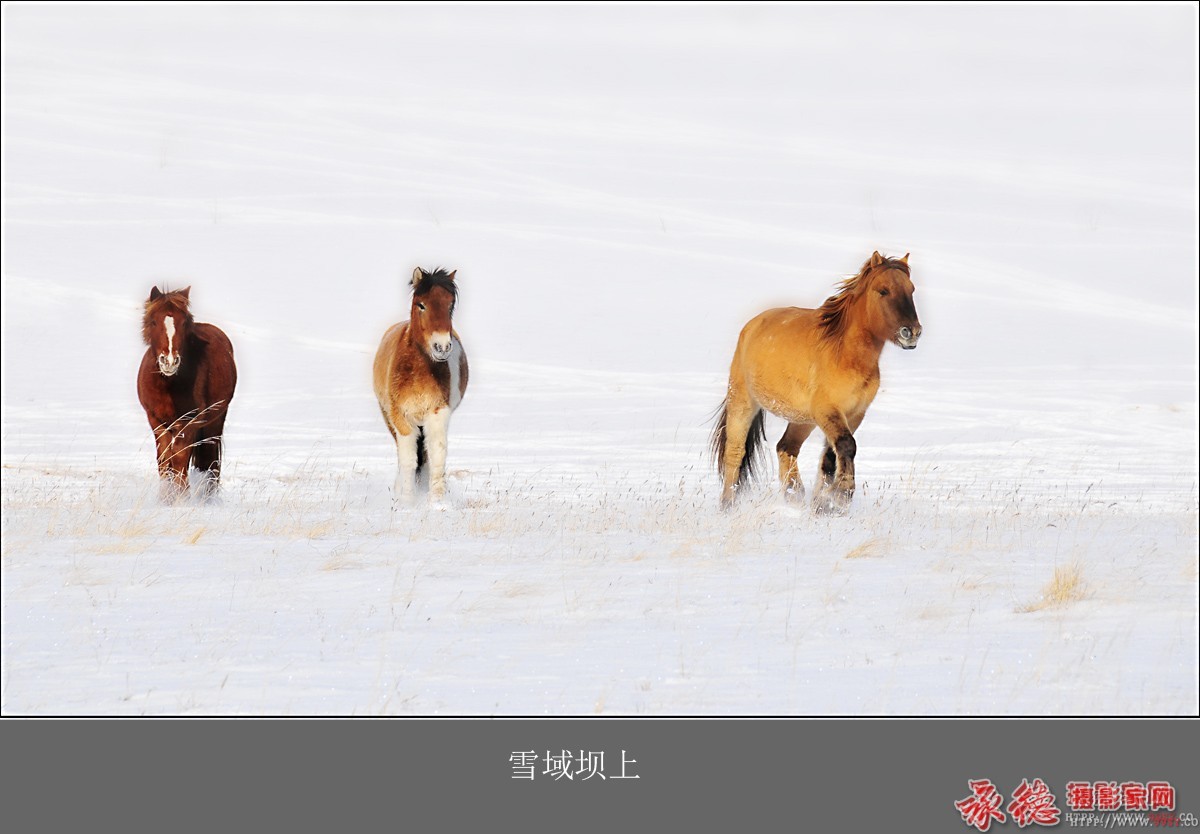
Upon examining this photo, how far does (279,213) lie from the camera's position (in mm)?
30484

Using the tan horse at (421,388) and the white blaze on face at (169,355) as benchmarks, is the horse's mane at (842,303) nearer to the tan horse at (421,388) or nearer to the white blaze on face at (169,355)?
the tan horse at (421,388)

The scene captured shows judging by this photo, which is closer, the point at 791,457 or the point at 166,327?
the point at 166,327

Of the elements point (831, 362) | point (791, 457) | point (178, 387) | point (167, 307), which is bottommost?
point (791, 457)

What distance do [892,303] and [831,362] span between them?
2.12ft

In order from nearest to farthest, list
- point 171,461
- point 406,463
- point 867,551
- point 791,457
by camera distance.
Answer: point 867,551 < point 171,461 < point 406,463 < point 791,457

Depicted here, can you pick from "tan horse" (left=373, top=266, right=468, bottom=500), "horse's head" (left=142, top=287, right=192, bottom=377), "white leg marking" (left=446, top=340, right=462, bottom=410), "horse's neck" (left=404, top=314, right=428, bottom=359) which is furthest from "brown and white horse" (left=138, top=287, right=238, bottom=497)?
"white leg marking" (left=446, top=340, right=462, bottom=410)

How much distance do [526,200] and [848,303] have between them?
81.1 feet

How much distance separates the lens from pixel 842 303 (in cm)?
1049

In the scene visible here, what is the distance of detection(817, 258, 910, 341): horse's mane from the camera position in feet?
34.0

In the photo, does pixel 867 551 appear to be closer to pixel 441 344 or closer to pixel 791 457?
pixel 791 457

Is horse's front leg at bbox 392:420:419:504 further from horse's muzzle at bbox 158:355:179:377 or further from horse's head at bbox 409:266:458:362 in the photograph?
horse's muzzle at bbox 158:355:179:377

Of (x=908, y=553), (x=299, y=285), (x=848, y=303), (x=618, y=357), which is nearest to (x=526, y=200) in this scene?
(x=299, y=285)

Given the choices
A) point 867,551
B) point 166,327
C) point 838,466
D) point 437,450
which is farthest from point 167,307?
point 867,551

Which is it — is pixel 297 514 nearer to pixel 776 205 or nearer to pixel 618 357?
pixel 618 357
